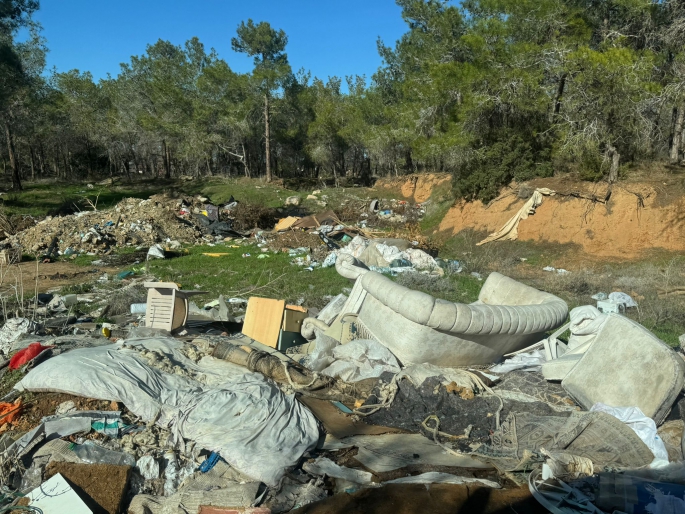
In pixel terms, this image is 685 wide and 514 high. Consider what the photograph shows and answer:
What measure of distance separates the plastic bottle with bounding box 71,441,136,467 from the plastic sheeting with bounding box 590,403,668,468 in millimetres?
3508

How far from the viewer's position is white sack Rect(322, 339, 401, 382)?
5113 millimetres

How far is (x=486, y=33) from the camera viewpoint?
1933cm

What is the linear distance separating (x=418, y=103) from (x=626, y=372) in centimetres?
2032

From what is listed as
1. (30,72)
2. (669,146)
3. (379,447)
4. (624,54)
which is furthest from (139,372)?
(30,72)

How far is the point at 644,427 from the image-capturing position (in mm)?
3768

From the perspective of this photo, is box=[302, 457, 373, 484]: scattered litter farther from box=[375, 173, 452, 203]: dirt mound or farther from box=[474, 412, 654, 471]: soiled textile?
box=[375, 173, 452, 203]: dirt mound

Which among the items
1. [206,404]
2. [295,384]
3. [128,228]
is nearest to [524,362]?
[295,384]

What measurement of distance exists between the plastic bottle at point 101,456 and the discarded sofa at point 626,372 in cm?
359

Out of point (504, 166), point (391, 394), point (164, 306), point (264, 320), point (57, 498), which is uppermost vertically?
point (504, 166)

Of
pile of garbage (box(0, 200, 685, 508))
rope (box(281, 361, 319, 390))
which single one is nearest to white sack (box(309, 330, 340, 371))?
pile of garbage (box(0, 200, 685, 508))

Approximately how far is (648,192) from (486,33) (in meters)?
9.28

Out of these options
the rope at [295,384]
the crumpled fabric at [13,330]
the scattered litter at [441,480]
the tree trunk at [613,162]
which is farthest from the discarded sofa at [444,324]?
the tree trunk at [613,162]

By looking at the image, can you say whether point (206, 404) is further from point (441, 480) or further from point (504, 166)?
point (504, 166)

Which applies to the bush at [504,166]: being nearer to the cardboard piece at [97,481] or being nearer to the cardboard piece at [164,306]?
the cardboard piece at [164,306]
